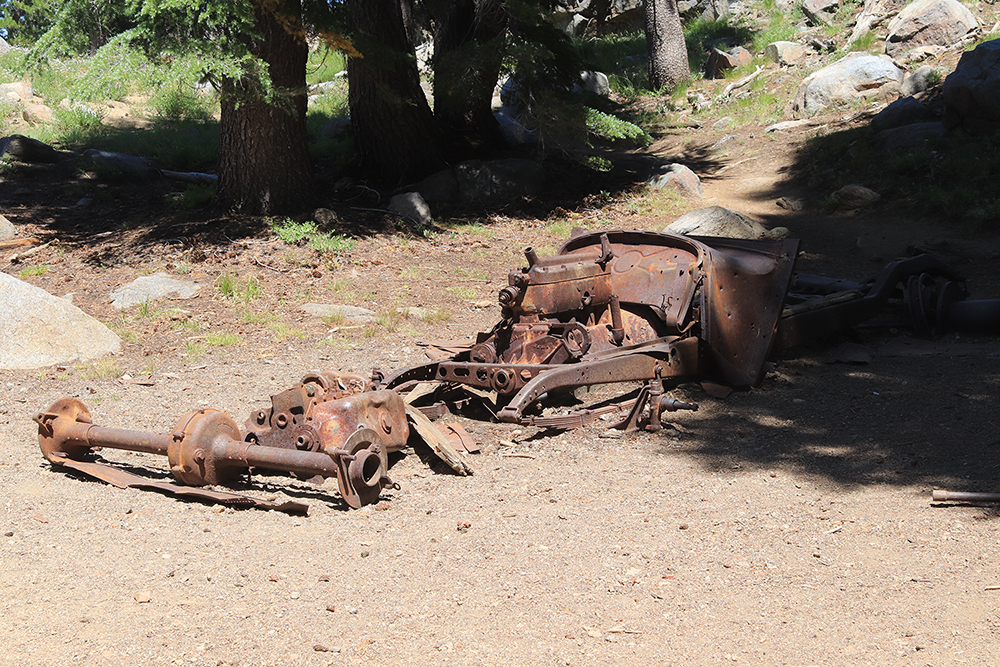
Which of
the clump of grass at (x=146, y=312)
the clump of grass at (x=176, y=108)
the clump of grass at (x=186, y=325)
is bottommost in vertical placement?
Answer: the clump of grass at (x=186, y=325)

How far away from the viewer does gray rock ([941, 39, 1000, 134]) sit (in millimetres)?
11969

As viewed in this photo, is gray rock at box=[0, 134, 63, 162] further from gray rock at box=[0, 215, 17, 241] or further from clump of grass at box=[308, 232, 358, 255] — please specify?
A: clump of grass at box=[308, 232, 358, 255]

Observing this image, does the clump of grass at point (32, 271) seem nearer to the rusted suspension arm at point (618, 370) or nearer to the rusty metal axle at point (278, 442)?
the rusty metal axle at point (278, 442)

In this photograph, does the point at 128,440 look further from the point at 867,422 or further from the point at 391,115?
the point at 391,115

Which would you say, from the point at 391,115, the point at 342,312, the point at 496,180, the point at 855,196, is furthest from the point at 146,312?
the point at 855,196

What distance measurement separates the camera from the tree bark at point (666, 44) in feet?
62.1

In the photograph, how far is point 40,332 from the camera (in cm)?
675

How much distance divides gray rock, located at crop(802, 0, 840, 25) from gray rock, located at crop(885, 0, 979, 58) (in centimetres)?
351

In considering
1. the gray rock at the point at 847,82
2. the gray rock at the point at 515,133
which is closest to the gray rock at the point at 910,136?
the gray rock at the point at 847,82

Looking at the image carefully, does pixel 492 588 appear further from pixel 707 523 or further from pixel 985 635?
pixel 985 635

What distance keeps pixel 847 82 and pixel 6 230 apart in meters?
13.4

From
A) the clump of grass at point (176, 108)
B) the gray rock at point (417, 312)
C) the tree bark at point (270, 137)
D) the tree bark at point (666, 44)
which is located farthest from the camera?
the tree bark at point (666, 44)

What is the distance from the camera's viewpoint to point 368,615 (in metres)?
3.23

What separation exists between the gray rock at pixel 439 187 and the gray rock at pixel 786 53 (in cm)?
915
